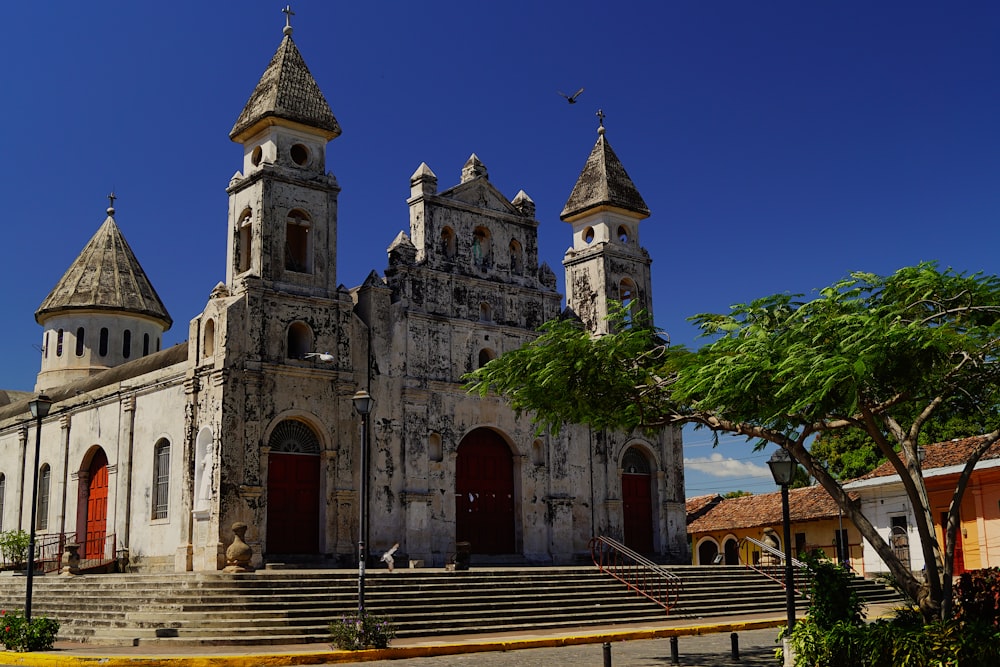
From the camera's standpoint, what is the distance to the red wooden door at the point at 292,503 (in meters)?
26.5

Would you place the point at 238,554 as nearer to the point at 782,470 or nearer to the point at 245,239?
the point at 245,239

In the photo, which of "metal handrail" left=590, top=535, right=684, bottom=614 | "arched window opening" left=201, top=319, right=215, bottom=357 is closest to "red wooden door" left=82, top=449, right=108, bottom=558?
"arched window opening" left=201, top=319, right=215, bottom=357

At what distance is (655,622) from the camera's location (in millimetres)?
24062

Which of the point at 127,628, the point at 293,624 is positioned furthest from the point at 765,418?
the point at 127,628

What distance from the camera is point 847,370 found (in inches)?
493

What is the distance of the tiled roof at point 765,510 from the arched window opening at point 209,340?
20973mm

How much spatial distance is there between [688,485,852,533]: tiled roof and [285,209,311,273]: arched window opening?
63.5 feet

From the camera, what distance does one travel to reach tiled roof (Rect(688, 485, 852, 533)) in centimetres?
3962

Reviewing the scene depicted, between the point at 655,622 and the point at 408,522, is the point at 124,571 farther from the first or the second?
the point at 655,622

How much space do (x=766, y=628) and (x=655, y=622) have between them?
2442 mm

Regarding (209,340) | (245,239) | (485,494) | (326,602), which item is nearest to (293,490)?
(209,340)

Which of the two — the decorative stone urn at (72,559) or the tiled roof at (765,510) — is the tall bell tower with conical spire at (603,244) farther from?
the decorative stone urn at (72,559)

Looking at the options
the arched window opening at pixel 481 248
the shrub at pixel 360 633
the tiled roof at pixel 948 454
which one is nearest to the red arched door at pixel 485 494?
the arched window opening at pixel 481 248

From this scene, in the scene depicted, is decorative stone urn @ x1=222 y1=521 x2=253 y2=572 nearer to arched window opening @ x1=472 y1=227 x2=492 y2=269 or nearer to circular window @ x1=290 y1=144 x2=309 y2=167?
circular window @ x1=290 y1=144 x2=309 y2=167
